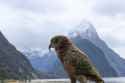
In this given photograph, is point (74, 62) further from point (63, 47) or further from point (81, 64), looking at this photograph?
point (63, 47)

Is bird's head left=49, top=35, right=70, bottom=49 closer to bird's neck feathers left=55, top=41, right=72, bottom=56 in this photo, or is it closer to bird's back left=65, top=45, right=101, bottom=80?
bird's neck feathers left=55, top=41, right=72, bottom=56

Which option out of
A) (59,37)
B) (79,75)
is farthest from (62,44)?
(79,75)

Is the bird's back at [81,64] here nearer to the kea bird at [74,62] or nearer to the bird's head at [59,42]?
the kea bird at [74,62]

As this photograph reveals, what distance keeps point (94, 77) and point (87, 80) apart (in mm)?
123

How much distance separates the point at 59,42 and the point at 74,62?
38 centimetres

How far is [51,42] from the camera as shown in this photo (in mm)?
6809

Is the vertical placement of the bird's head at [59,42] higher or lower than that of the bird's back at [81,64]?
higher

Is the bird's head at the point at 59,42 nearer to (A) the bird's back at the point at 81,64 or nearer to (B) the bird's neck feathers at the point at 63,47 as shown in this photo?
(B) the bird's neck feathers at the point at 63,47

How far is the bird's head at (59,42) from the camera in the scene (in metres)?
6.75

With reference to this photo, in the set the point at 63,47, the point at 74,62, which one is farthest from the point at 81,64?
the point at 63,47

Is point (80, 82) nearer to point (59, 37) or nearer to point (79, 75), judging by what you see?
point (79, 75)

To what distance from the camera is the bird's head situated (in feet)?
22.2

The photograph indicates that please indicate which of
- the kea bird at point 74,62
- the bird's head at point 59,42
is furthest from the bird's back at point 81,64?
the bird's head at point 59,42

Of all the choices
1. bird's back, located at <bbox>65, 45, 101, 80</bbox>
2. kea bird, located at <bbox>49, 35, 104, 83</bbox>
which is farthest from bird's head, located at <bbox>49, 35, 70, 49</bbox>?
bird's back, located at <bbox>65, 45, 101, 80</bbox>
